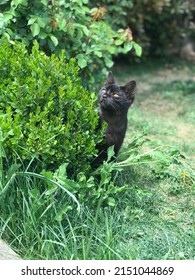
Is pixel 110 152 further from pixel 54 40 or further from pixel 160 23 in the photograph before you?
pixel 160 23

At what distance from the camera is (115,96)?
480cm

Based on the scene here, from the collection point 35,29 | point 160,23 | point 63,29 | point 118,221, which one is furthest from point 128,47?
point 160,23

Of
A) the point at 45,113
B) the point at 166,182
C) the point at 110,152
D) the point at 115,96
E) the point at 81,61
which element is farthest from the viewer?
the point at 81,61

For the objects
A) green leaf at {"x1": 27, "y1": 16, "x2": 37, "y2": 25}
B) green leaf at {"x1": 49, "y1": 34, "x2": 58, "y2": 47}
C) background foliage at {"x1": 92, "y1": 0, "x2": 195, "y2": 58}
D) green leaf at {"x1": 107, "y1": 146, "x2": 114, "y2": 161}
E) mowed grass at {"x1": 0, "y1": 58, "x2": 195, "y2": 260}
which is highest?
green leaf at {"x1": 27, "y1": 16, "x2": 37, "y2": 25}

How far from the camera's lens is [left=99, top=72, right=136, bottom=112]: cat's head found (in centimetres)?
480

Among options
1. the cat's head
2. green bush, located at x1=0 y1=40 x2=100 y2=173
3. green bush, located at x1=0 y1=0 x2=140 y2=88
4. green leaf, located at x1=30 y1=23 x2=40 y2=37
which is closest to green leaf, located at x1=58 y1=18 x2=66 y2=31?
green bush, located at x1=0 y1=0 x2=140 y2=88

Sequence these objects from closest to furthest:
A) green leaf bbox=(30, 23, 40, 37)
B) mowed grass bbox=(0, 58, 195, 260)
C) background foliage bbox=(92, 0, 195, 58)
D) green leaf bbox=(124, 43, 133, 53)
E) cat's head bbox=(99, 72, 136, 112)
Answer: mowed grass bbox=(0, 58, 195, 260) < cat's head bbox=(99, 72, 136, 112) < green leaf bbox=(30, 23, 40, 37) < green leaf bbox=(124, 43, 133, 53) < background foliage bbox=(92, 0, 195, 58)

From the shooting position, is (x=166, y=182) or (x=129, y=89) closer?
(x=129, y=89)

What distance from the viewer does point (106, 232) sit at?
4.07 meters

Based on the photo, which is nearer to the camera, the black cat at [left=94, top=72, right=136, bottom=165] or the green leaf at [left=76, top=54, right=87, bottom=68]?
the black cat at [left=94, top=72, right=136, bottom=165]

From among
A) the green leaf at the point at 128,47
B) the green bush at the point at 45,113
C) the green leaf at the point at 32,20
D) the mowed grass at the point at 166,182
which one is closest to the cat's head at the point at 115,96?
the green bush at the point at 45,113

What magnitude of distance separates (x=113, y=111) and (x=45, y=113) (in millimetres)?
738

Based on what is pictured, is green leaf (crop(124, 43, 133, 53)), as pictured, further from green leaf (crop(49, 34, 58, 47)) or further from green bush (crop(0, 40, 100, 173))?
green bush (crop(0, 40, 100, 173))
